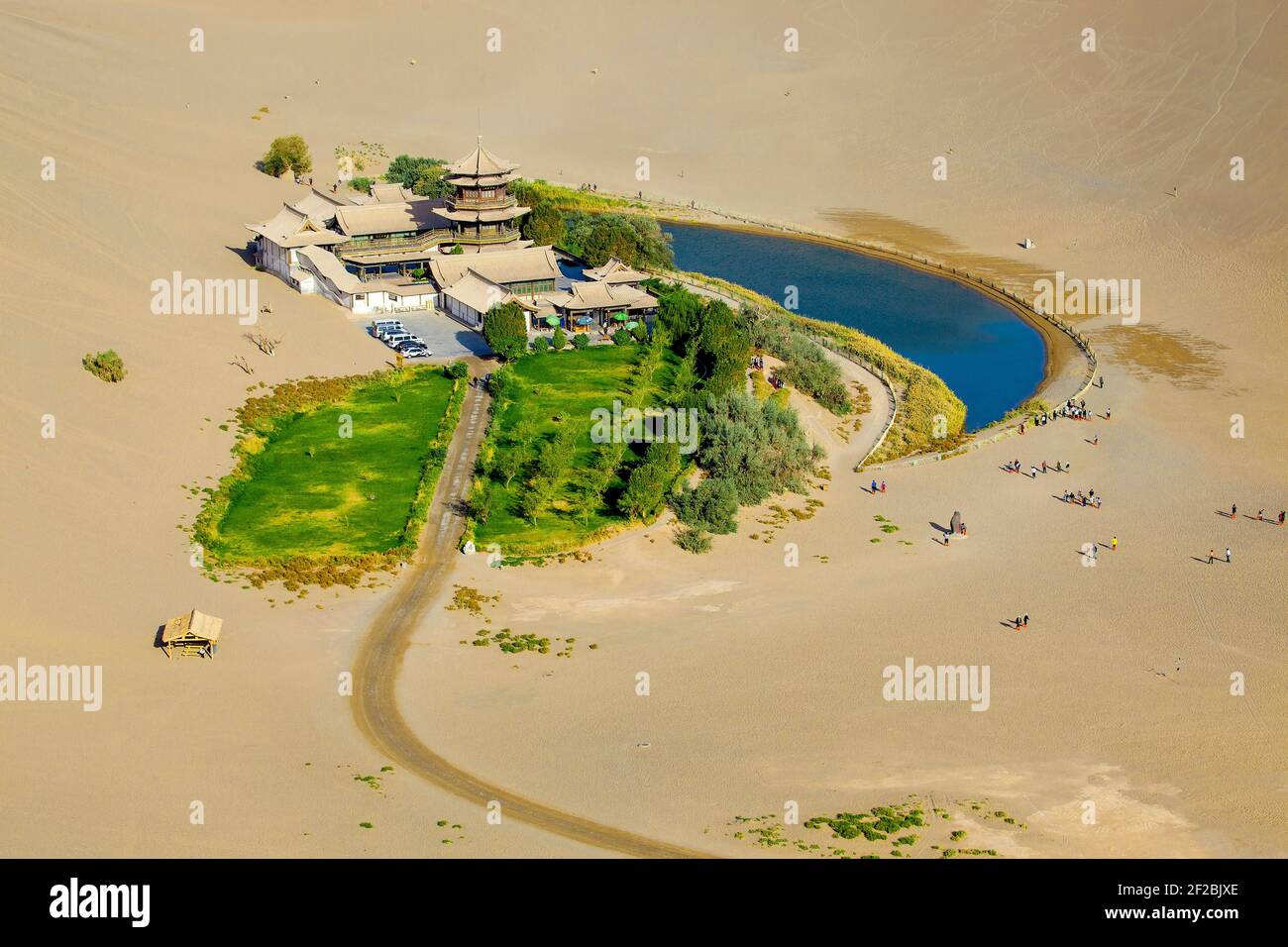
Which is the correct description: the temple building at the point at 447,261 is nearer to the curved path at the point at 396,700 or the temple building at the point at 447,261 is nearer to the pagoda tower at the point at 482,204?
the pagoda tower at the point at 482,204

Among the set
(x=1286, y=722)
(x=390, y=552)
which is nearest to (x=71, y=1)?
(x=390, y=552)

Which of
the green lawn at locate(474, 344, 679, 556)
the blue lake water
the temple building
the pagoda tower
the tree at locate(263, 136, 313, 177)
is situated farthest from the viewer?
the tree at locate(263, 136, 313, 177)

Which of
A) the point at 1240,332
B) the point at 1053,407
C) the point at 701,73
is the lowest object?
the point at 1053,407

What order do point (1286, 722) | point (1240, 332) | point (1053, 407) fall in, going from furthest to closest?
point (1240, 332)
point (1053, 407)
point (1286, 722)

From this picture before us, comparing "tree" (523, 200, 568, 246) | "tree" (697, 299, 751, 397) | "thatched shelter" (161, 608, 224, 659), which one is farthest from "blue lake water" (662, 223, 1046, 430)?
"thatched shelter" (161, 608, 224, 659)

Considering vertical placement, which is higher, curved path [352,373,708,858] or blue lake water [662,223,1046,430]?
blue lake water [662,223,1046,430]

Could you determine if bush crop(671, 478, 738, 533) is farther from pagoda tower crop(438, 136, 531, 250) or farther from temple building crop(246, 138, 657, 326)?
pagoda tower crop(438, 136, 531, 250)

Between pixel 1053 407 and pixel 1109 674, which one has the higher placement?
pixel 1053 407
